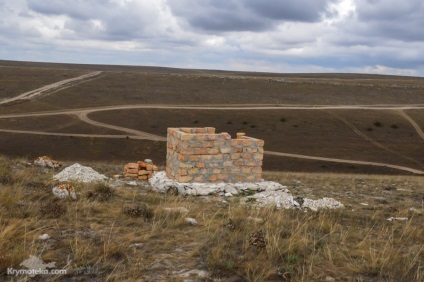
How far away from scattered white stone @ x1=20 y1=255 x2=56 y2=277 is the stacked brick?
11541 mm

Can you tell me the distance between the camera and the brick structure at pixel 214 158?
11.9m

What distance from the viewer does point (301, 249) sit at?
16.9 feet

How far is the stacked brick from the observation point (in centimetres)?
1595

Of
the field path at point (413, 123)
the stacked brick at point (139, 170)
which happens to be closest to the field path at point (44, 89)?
the stacked brick at point (139, 170)

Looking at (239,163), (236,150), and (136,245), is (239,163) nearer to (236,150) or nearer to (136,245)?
(236,150)

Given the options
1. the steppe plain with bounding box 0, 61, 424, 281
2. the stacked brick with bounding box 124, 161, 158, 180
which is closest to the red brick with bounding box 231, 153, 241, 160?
the steppe plain with bounding box 0, 61, 424, 281

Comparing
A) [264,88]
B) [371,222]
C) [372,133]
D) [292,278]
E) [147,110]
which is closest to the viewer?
[292,278]

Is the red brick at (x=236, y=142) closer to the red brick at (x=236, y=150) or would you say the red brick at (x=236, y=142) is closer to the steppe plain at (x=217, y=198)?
the red brick at (x=236, y=150)

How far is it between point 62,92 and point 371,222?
6343 cm

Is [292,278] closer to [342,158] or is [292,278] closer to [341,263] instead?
[341,263]

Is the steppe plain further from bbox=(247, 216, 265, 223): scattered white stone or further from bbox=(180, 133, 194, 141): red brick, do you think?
bbox=(180, 133, 194, 141): red brick

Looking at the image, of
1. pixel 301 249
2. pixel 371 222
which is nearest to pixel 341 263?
pixel 301 249

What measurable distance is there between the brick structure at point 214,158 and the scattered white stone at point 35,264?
7490 mm

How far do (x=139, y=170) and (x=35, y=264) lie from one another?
11.9 meters
